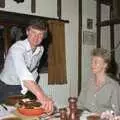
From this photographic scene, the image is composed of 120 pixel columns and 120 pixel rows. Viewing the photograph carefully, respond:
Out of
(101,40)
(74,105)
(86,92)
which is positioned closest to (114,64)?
(101,40)

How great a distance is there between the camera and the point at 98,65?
2.41 meters

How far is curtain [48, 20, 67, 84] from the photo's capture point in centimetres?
498

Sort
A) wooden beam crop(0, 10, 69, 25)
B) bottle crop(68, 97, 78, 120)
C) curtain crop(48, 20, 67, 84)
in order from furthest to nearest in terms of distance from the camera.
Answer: curtain crop(48, 20, 67, 84)
wooden beam crop(0, 10, 69, 25)
bottle crop(68, 97, 78, 120)

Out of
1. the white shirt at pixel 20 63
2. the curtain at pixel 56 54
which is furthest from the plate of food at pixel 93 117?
the curtain at pixel 56 54

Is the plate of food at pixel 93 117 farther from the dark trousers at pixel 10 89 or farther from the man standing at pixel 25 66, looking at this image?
the dark trousers at pixel 10 89

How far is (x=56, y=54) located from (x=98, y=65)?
2.66 m

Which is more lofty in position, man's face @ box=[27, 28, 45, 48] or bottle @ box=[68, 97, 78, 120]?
man's face @ box=[27, 28, 45, 48]

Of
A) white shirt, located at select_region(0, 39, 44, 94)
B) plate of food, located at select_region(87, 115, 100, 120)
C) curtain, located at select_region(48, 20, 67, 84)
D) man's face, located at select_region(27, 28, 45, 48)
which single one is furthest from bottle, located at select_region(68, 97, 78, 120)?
curtain, located at select_region(48, 20, 67, 84)

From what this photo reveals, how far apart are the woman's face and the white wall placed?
2.65 m

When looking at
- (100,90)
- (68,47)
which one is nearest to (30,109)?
(100,90)

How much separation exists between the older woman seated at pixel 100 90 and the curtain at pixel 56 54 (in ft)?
8.33

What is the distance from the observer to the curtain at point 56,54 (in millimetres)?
4977

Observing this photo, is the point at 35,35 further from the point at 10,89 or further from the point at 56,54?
the point at 56,54

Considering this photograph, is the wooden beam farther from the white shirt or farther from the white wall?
the white shirt
